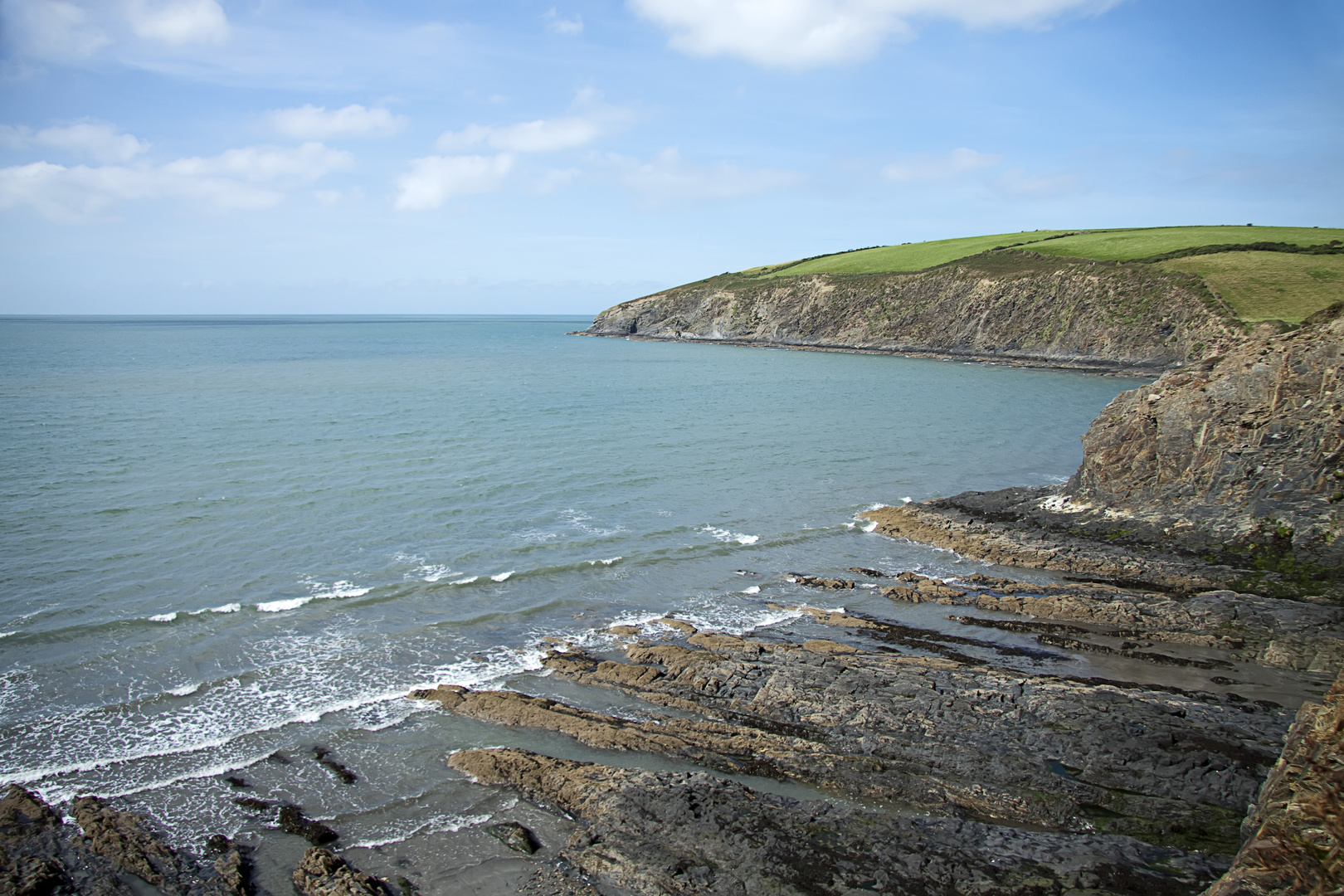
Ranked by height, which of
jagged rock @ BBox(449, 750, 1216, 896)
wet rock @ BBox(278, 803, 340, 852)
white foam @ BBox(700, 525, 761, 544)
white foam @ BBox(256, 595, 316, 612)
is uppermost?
white foam @ BBox(700, 525, 761, 544)

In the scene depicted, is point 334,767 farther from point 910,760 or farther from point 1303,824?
point 1303,824

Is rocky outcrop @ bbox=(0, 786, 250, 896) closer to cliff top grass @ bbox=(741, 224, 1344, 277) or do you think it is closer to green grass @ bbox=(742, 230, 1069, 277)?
cliff top grass @ bbox=(741, 224, 1344, 277)

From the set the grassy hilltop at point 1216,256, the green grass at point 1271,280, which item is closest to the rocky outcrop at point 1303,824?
the grassy hilltop at point 1216,256

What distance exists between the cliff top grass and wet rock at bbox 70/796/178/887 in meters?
101

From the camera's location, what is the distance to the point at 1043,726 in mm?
11703

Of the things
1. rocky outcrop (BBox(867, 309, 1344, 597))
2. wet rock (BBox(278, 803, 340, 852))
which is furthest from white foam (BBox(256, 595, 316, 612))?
rocky outcrop (BBox(867, 309, 1344, 597))

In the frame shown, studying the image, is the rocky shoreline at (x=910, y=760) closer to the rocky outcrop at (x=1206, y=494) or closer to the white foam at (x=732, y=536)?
the rocky outcrop at (x=1206, y=494)

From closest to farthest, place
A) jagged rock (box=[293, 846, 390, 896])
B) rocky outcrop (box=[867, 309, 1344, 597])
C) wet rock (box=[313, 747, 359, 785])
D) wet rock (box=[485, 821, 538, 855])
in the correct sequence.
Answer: jagged rock (box=[293, 846, 390, 896])
wet rock (box=[485, 821, 538, 855])
wet rock (box=[313, 747, 359, 785])
rocky outcrop (box=[867, 309, 1344, 597])

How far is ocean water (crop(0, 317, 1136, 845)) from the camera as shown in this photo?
12258mm

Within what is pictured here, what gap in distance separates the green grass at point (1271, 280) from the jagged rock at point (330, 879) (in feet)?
260

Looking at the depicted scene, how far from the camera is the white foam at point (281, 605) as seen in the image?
58.4 ft

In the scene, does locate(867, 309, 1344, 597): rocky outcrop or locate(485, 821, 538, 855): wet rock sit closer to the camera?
locate(485, 821, 538, 855): wet rock

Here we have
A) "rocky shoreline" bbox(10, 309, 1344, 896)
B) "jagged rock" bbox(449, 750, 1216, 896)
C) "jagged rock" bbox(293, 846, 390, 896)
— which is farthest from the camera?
"jagged rock" bbox(293, 846, 390, 896)

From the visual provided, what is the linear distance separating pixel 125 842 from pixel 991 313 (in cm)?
9592
